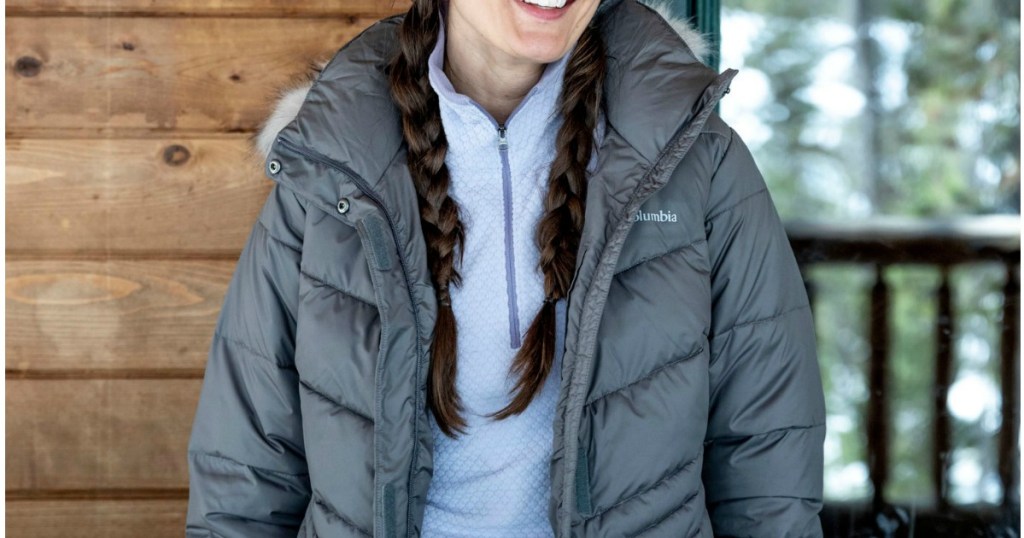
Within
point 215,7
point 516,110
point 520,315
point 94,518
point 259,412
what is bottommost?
point 94,518

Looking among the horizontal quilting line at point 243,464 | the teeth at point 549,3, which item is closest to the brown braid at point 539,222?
the teeth at point 549,3

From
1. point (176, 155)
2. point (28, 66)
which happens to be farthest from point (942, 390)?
point (28, 66)

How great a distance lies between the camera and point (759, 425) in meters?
1.22

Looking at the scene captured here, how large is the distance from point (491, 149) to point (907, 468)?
1.26m

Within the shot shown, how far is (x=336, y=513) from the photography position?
1202mm

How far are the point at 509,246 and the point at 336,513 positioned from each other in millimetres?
364

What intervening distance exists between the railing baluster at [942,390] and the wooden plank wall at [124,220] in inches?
45.7

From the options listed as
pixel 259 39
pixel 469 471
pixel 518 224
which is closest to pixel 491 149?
pixel 518 224

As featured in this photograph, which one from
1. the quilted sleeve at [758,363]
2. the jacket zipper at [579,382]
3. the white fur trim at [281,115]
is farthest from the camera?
the white fur trim at [281,115]

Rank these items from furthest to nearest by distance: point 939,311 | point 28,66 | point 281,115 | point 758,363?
point 939,311 → point 28,66 → point 281,115 → point 758,363

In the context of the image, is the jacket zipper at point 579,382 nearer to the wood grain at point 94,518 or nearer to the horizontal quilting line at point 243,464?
the horizontal quilting line at point 243,464

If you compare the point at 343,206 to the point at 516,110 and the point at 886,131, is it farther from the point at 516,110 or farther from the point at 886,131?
the point at 886,131

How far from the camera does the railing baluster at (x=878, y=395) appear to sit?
6.56 feet

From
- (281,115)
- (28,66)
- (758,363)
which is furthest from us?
(28,66)
